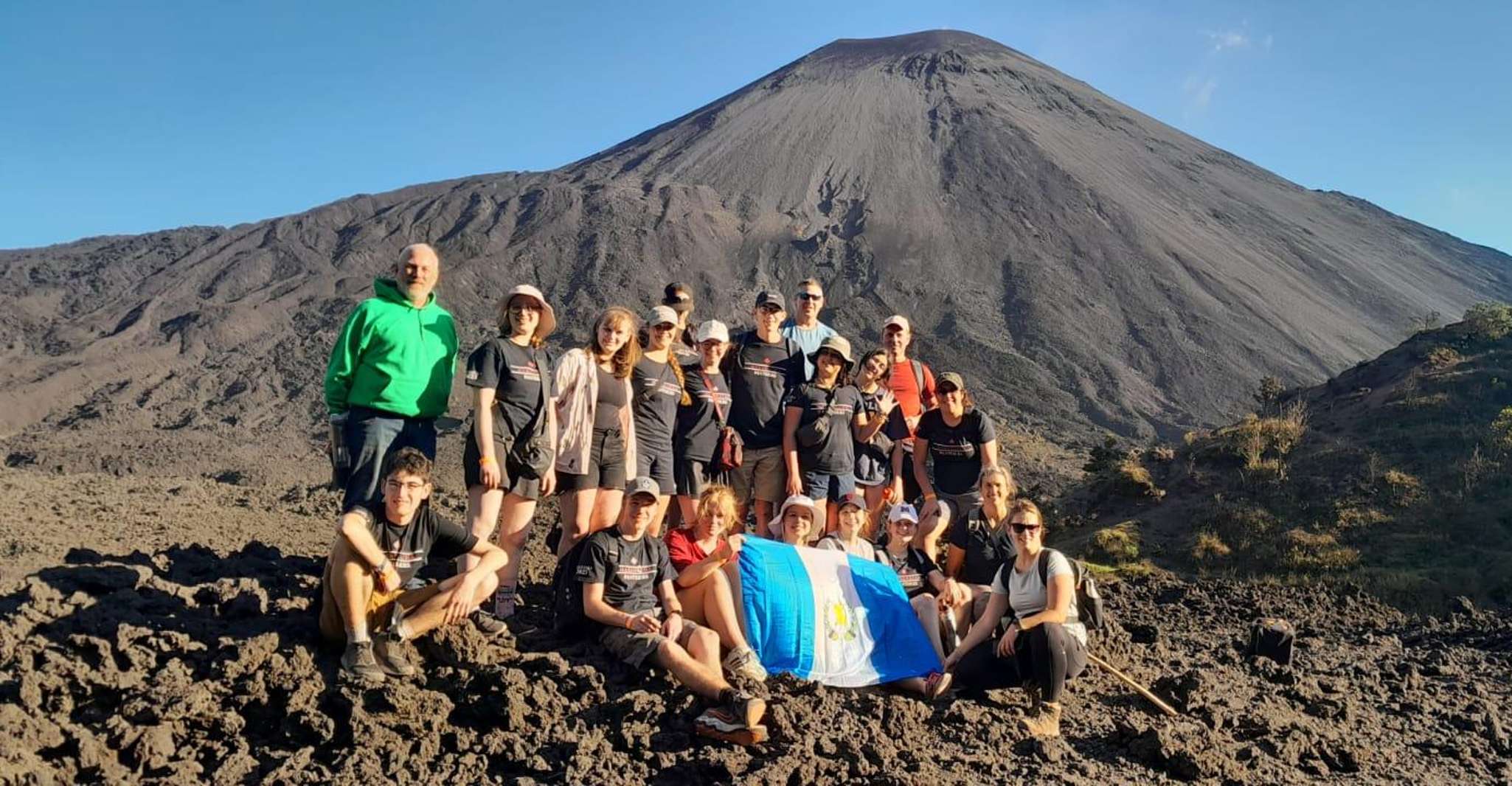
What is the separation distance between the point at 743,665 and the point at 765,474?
1.82 m

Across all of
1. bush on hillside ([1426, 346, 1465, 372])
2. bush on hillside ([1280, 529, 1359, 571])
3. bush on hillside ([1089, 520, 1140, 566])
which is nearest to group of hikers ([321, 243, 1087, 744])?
bush on hillside ([1089, 520, 1140, 566])

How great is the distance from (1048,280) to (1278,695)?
32.9 metres

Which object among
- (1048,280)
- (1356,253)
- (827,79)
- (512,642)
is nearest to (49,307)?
(1048,280)

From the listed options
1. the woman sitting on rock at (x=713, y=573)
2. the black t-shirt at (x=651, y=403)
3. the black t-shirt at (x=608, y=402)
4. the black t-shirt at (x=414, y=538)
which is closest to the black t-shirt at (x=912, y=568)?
the woman sitting on rock at (x=713, y=573)

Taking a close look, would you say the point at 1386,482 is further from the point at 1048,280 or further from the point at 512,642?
the point at 1048,280

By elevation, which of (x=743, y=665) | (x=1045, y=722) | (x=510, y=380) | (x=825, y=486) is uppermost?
(x=510, y=380)

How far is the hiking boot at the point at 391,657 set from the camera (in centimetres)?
421

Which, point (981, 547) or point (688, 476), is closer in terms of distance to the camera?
point (981, 547)

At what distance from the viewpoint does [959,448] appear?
6.09m

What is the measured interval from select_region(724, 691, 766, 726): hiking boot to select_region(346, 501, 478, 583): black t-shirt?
138cm

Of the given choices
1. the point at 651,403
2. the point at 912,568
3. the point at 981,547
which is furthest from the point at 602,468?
the point at 981,547

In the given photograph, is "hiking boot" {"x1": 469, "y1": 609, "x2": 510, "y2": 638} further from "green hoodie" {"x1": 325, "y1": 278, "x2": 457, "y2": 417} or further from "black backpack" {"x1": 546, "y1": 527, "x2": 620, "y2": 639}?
"green hoodie" {"x1": 325, "y1": 278, "x2": 457, "y2": 417}

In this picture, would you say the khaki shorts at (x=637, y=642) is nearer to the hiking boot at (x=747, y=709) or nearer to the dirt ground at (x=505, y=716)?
the dirt ground at (x=505, y=716)

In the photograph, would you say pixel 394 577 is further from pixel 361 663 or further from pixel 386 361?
pixel 386 361
